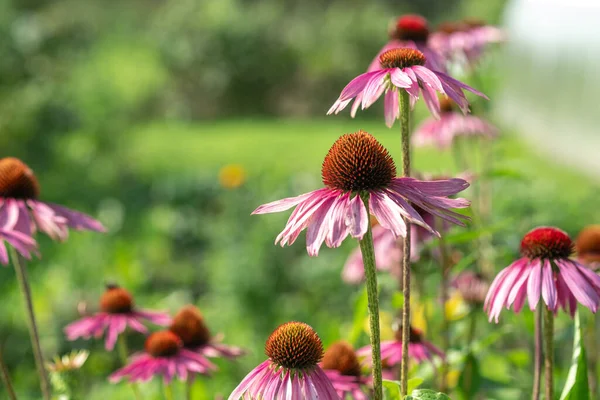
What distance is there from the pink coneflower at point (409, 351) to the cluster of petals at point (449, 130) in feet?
2.25

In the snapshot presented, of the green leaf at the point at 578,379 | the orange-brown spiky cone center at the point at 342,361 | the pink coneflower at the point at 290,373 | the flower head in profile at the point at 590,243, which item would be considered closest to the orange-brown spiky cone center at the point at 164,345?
the orange-brown spiky cone center at the point at 342,361

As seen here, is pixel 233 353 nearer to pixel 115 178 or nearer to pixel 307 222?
pixel 307 222

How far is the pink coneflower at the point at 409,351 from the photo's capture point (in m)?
0.97

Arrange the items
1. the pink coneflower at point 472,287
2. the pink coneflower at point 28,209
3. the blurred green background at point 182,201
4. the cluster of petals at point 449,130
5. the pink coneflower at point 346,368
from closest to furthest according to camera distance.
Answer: the pink coneflower at point 346,368, the pink coneflower at point 28,209, the pink coneflower at point 472,287, the cluster of petals at point 449,130, the blurred green background at point 182,201

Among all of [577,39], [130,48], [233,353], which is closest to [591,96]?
[577,39]

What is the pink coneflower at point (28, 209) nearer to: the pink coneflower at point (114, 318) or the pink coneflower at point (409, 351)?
the pink coneflower at point (114, 318)

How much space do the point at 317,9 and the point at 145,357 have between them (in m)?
15.6

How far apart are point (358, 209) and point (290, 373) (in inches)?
7.5

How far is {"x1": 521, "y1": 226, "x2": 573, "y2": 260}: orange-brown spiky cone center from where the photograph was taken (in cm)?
88

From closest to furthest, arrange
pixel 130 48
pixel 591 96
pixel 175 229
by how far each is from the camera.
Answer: pixel 175 229, pixel 591 96, pixel 130 48

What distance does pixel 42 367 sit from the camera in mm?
970

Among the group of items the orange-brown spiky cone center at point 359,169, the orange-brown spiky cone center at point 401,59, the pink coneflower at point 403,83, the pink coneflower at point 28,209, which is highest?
the orange-brown spiky cone center at point 401,59

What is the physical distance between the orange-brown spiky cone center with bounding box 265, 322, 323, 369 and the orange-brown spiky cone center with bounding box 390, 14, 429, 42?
70 cm

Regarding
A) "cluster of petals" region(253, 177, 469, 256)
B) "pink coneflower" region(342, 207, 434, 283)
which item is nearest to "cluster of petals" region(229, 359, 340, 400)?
"cluster of petals" region(253, 177, 469, 256)
